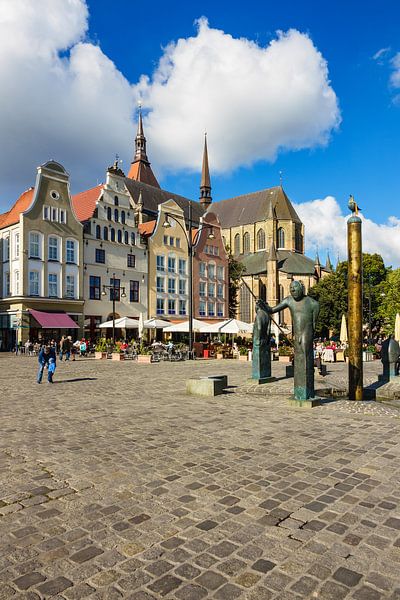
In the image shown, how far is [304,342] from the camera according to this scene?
977 cm

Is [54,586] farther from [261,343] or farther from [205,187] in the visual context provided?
[205,187]

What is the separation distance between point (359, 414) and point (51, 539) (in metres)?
6.96

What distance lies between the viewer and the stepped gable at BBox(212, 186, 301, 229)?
7381 centimetres

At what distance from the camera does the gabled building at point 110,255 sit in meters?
38.0

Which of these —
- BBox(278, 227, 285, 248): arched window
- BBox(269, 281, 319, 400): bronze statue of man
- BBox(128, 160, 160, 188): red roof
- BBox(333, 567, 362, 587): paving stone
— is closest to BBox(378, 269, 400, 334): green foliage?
BBox(278, 227, 285, 248): arched window

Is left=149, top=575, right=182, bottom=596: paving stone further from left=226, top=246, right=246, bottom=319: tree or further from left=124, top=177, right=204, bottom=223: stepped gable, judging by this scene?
left=124, top=177, right=204, bottom=223: stepped gable

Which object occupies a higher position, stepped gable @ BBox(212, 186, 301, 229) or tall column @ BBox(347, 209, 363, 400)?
stepped gable @ BBox(212, 186, 301, 229)

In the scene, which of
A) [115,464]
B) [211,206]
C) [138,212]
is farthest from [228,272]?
[115,464]

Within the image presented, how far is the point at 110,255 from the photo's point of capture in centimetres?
3969

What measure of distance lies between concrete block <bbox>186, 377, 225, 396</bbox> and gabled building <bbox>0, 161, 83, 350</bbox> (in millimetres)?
23530

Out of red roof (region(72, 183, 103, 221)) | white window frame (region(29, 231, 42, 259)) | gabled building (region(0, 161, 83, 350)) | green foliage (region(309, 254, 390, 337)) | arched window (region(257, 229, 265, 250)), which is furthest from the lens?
arched window (region(257, 229, 265, 250))

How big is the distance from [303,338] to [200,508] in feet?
20.2

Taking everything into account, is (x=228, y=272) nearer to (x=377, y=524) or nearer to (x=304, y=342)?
(x=304, y=342)

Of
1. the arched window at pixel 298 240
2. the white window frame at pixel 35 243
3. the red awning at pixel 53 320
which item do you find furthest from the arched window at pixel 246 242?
the white window frame at pixel 35 243
